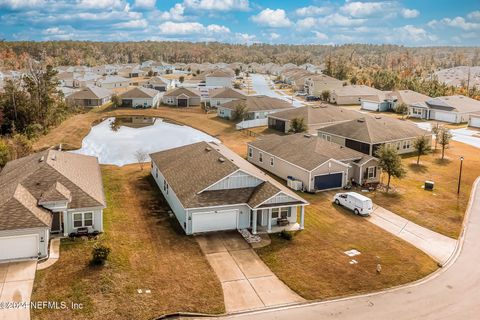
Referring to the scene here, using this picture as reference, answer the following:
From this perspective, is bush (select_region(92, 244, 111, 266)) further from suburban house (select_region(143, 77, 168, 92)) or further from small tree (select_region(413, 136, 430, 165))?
suburban house (select_region(143, 77, 168, 92))

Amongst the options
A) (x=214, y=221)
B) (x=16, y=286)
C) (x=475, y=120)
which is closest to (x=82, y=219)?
(x=16, y=286)

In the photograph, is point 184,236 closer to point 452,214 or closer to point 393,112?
point 452,214

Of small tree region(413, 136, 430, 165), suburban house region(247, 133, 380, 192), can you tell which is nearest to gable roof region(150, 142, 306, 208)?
suburban house region(247, 133, 380, 192)

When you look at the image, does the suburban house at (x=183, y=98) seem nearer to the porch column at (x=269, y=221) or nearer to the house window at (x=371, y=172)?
the house window at (x=371, y=172)

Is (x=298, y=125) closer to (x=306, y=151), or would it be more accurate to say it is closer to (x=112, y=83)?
(x=306, y=151)

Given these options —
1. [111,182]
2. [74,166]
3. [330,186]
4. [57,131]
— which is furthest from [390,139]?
[57,131]

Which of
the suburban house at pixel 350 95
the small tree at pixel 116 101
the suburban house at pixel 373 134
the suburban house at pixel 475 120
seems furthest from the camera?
the suburban house at pixel 350 95

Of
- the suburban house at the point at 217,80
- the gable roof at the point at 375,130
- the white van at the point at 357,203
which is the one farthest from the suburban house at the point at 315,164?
the suburban house at the point at 217,80
